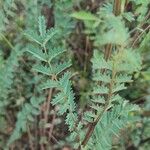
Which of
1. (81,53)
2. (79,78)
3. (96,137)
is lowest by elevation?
(96,137)

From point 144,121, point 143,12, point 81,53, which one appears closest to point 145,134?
point 144,121

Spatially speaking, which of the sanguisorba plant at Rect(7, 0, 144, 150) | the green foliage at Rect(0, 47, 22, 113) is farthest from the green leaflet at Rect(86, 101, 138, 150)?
the green foliage at Rect(0, 47, 22, 113)

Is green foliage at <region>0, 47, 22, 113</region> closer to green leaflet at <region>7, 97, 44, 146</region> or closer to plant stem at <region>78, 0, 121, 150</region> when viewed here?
green leaflet at <region>7, 97, 44, 146</region>

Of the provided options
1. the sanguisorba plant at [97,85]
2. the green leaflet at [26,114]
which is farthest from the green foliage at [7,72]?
the sanguisorba plant at [97,85]

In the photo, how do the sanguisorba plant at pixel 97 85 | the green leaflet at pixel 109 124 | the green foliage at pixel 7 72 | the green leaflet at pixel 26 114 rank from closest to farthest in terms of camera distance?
Answer: the sanguisorba plant at pixel 97 85 → the green leaflet at pixel 109 124 → the green foliage at pixel 7 72 → the green leaflet at pixel 26 114

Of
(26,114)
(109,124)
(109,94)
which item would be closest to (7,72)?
(26,114)

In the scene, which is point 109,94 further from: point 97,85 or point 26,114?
point 26,114

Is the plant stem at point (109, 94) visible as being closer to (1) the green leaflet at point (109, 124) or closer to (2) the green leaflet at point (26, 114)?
(1) the green leaflet at point (109, 124)

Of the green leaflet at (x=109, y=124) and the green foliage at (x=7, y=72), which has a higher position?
the green foliage at (x=7, y=72)

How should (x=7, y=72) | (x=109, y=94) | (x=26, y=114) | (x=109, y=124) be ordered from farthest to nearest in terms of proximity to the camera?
(x=26, y=114), (x=7, y=72), (x=109, y=124), (x=109, y=94)

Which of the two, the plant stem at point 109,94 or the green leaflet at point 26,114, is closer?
the plant stem at point 109,94

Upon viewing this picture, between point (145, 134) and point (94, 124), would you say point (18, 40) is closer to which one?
point (145, 134)
